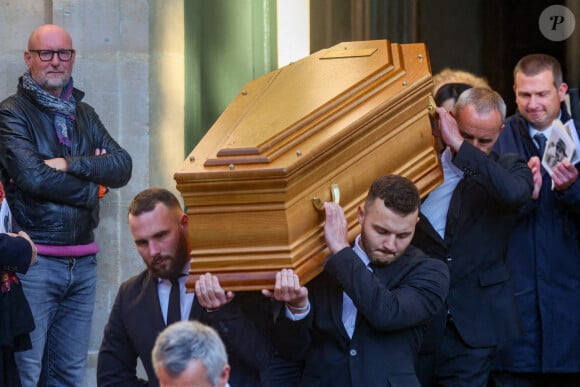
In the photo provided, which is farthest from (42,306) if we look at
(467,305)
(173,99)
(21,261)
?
(467,305)

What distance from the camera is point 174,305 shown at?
5.29 meters

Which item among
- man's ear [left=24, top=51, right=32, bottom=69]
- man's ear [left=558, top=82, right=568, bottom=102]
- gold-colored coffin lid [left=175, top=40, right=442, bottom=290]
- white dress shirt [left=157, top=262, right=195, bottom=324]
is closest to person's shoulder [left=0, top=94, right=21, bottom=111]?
man's ear [left=24, top=51, right=32, bottom=69]

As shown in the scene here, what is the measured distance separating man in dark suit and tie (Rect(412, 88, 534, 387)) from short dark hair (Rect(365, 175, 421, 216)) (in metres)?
0.69

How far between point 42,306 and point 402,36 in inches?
121

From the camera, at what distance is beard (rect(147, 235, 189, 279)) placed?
5.23 m

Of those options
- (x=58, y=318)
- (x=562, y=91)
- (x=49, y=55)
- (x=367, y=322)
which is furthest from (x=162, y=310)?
(x=562, y=91)

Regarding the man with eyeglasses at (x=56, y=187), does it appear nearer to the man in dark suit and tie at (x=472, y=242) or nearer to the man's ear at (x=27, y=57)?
the man's ear at (x=27, y=57)

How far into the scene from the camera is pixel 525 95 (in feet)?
21.5

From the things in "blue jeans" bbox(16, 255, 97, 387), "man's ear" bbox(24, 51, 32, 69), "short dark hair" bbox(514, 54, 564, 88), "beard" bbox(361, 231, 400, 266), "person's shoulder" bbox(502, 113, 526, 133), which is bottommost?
"blue jeans" bbox(16, 255, 97, 387)

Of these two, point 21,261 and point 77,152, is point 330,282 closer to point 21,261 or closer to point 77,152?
point 21,261

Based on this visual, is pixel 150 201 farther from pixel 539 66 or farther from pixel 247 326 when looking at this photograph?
pixel 539 66

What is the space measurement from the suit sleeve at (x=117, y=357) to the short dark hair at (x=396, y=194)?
104 centimetres

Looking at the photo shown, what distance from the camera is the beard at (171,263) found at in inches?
206

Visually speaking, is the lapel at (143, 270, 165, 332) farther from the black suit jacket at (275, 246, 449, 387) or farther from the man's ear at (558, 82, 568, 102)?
the man's ear at (558, 82, 568, 102)
